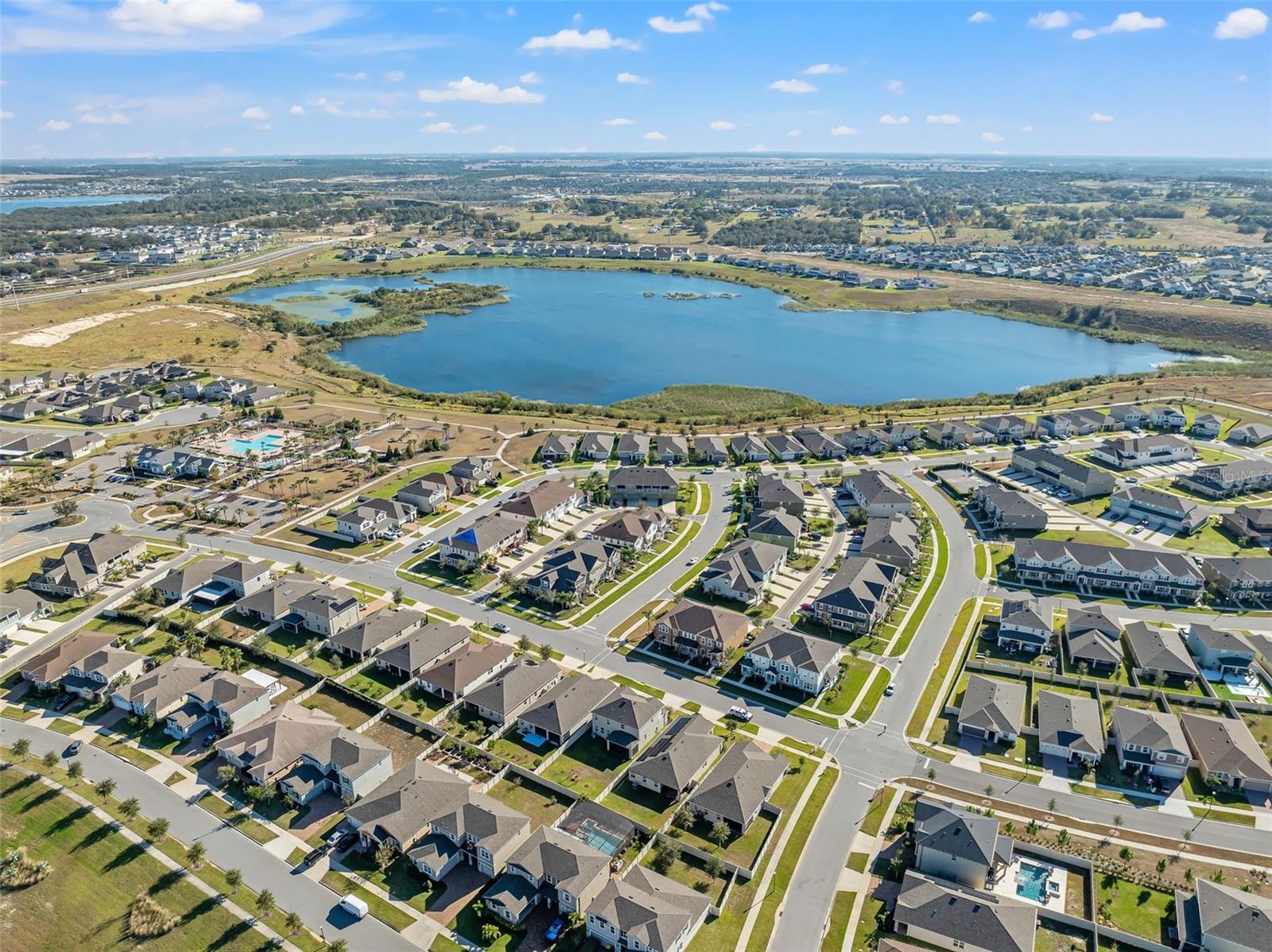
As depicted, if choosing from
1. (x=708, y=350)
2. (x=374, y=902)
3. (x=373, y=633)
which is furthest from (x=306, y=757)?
(x=708, y=350)

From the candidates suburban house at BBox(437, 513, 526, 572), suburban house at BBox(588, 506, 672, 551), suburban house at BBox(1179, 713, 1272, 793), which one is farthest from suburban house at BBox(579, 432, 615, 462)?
suburban house at BBox(1179, 713, 1272, 793)

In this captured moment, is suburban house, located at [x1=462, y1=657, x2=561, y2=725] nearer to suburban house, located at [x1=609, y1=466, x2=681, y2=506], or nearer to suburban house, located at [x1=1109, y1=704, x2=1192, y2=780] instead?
suburban house, located at [x1=609, y1=466, x2=681, y2=506]

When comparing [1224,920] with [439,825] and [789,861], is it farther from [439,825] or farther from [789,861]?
[439,825]

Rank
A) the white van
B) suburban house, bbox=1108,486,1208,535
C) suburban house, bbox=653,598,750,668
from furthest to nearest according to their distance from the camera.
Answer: suburban house, bbox=1108,486,1208,535
suburban house, bbox=653,598,750,668
the white van

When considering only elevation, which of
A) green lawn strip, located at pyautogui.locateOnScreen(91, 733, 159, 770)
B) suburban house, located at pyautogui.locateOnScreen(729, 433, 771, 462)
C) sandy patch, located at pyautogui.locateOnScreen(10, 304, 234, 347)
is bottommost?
green lawn strip, located at pyautogui.locateOnScreen(91, 733, 159, 770)

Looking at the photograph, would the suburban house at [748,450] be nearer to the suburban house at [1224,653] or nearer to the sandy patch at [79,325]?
the suburban house at [1224,653]

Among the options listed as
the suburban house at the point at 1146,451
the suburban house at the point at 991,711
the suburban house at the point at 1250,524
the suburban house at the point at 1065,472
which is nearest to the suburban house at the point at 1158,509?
the suburban house at the point at 1250,524
